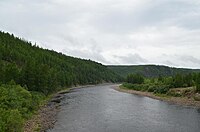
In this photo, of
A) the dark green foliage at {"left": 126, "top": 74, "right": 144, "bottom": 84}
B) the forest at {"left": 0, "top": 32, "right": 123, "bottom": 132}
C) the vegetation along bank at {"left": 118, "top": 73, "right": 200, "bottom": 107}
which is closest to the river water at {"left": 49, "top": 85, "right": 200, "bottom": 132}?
the forest at {"left": 0, "top": 32, "right": 123, "bottom": 132}

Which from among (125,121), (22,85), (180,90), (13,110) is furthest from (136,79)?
(13,110)

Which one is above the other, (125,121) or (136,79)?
(136,79)

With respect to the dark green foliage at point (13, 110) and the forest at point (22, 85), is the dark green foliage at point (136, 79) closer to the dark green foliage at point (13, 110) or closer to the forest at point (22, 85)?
the forest at point (22, 85)

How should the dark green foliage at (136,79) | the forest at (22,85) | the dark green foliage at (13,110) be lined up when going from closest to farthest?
the dark green foliage at (13,110) → the forest at (22,85) → the dark green foliage at (136,79)

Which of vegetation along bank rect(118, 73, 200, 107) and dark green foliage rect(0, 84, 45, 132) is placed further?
vegetation along bank rect(118, 73, 200, 107)

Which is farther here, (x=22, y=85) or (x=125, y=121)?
(x=22, y=85)

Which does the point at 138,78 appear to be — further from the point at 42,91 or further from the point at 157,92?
the point at 42,91

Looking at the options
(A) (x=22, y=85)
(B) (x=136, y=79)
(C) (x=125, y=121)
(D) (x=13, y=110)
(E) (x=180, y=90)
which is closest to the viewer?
(D) (x=13, y=110)

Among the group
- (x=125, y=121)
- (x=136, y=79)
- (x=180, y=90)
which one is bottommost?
(x=125, y=121)

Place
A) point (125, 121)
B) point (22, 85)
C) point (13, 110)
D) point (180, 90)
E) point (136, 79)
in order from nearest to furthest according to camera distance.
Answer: point (13, 110), point (125, 121), point (22, 85), point (180, 90), point (136, 79)

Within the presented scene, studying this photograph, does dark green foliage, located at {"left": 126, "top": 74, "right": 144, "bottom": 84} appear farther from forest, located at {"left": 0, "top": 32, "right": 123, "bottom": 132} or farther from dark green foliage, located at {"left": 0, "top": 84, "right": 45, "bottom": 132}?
dark green foliage, located at {"left": 0, "top": 84, "right": 45, "bottom": 132}

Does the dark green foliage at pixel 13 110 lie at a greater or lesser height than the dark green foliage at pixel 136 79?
lesser

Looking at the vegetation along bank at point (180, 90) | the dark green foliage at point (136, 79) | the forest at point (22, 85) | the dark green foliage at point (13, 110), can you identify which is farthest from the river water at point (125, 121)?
the dark green foliage at point (136, 79)

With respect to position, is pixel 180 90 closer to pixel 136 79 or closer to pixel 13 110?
pixel 13 110
